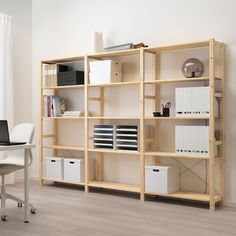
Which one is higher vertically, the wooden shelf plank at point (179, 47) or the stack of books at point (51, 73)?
the wooden shelf plank at point (179, 47)

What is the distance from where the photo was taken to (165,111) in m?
4.47

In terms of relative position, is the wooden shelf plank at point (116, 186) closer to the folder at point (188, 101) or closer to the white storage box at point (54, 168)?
the white storage box at point (54, 168)

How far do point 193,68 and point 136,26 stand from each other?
112cm

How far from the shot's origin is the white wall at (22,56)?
5.84 m

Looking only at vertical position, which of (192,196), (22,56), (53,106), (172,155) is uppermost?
(22,56)

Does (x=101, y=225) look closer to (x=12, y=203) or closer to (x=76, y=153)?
(x=12, y=203)

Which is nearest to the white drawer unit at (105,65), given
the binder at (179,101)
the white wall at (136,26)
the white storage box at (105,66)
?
the white storage box at (105,66)

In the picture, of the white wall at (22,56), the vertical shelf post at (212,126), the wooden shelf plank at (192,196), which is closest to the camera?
the vertical shelf post at (212,126)

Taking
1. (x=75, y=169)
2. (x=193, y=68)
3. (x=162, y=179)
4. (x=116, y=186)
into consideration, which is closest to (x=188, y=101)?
(x=193, y=68)

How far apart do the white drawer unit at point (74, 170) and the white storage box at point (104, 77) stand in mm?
1071

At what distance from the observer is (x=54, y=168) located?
535 cm

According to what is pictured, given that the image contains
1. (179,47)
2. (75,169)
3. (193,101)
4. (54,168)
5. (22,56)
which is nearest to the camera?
(193,101)

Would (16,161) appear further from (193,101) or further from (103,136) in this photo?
(193,101)

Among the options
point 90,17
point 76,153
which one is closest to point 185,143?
point 76,153
